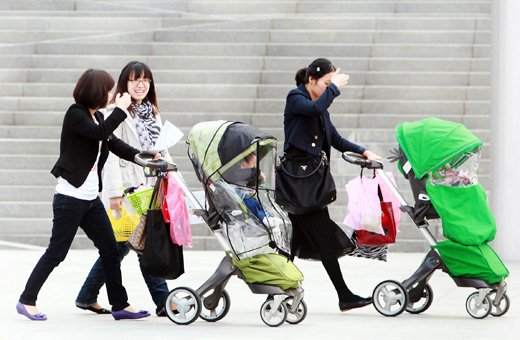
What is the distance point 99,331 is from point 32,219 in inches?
210

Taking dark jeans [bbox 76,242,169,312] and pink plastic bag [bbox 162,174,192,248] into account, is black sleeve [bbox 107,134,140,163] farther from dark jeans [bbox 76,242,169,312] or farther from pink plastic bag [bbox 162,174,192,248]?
dark jeans [bbox 76,242,169,312]

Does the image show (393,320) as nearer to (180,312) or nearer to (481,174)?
(180,312)

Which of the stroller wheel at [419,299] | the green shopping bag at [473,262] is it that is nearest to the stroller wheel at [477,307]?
the green shopping bag at [473,262]

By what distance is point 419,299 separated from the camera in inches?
A: 236

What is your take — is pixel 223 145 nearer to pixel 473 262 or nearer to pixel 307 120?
pixel 307 120

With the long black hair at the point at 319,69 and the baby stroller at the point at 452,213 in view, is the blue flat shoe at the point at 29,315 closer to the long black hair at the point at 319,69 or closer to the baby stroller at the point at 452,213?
the baby stroller at the point at 452,213

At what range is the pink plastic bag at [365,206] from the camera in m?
6.07

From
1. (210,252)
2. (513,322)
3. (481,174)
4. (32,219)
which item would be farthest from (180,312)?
(481,174)

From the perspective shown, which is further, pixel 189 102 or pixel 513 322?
pixel 189 102

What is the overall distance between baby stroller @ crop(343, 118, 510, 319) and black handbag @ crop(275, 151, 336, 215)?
21cm

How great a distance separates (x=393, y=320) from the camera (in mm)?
5777

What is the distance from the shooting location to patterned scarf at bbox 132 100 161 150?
20.0 feet

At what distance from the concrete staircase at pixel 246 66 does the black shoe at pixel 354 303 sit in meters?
4.55

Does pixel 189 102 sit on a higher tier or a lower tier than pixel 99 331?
higher
